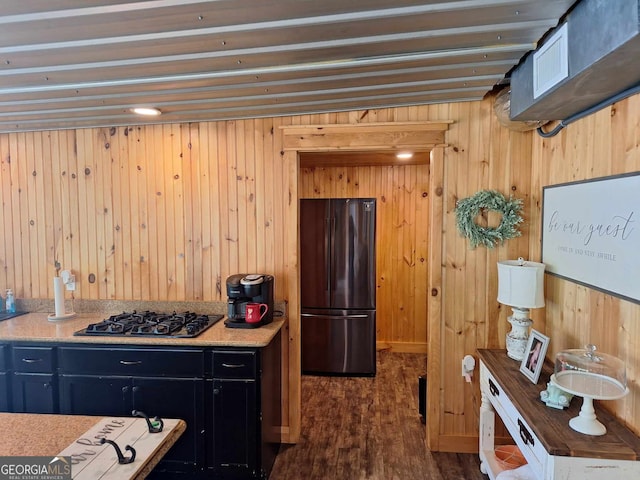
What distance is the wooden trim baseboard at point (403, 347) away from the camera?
4645mm

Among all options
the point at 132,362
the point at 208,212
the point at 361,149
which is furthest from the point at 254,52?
the point at 132,362

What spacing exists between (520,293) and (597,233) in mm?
522

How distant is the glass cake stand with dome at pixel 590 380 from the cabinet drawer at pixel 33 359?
112 inches

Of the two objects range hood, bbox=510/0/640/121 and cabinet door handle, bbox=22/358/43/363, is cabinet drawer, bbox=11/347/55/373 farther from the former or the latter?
range hood, bbox=510/0/640/121

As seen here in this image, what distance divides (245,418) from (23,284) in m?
2.25

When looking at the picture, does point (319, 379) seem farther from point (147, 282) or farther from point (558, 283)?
point (558, 283)

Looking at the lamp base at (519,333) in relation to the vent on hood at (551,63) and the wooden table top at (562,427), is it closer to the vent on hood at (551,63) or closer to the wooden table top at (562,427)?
the wooden table top at (562,427)

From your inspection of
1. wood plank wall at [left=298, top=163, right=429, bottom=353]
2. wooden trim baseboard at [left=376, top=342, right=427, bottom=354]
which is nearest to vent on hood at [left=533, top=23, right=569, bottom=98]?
wood plank wall at [left=298, top=163, right=429, bottom=353]

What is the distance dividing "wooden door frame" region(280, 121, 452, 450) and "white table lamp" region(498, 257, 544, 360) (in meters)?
0.51

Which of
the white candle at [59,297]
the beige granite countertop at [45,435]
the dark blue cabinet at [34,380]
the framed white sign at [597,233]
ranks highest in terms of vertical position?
the framed white sign at [597,233]

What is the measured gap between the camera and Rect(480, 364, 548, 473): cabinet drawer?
157 cm

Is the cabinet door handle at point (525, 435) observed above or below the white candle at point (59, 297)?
below

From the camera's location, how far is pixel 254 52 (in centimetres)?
170

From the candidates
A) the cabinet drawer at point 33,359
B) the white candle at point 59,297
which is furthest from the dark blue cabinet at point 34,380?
the white candle at point 59,297
